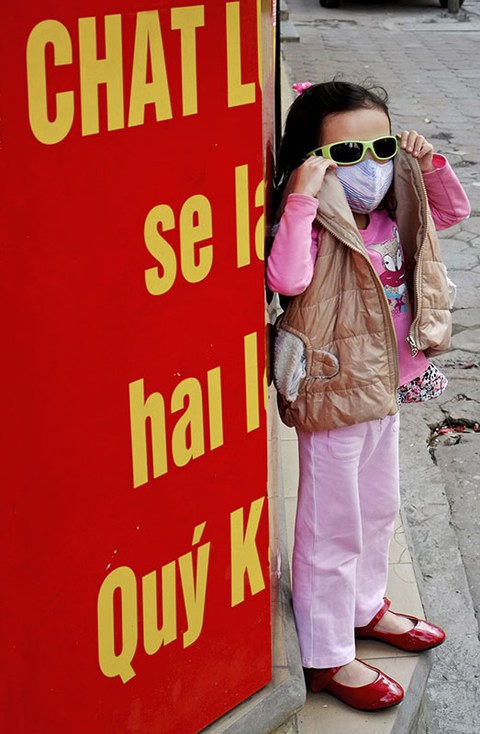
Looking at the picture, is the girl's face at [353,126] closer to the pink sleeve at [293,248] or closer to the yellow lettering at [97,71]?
the pink sleeve at [293,248]

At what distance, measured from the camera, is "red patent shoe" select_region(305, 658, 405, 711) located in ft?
7.80

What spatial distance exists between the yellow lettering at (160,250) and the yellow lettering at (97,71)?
0.16m

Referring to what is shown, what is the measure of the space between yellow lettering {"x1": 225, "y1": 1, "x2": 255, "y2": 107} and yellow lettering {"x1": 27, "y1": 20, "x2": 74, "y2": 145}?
1.00 ft

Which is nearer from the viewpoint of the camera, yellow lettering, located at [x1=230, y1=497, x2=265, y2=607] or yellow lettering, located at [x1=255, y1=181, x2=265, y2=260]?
yellow lettering, located at [x1=255, y1=181, x2=265, y2=260]

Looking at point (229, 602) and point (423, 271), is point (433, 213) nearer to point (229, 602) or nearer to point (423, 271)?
point (423, 271)

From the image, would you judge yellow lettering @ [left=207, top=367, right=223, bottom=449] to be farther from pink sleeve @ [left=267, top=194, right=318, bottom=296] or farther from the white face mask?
the white face mask

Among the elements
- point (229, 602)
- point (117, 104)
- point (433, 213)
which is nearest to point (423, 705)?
point (229, 602)

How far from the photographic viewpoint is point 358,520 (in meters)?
2.28

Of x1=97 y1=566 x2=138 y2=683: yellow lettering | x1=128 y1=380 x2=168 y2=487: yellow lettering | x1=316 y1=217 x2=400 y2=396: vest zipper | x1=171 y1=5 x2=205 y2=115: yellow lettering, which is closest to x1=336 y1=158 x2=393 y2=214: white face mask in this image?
x1=316 y1=217 x2=400 y2=396: vest zipper

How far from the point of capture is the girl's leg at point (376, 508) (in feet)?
7.61

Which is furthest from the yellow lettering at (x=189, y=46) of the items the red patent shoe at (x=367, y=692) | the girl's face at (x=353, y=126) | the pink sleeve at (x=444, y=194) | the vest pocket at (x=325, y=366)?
the red patent shoe at (x=367, y=692)

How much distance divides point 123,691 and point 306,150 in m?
1.10

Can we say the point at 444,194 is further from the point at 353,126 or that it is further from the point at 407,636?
the point at 407,636

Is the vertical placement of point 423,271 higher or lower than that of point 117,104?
lower
